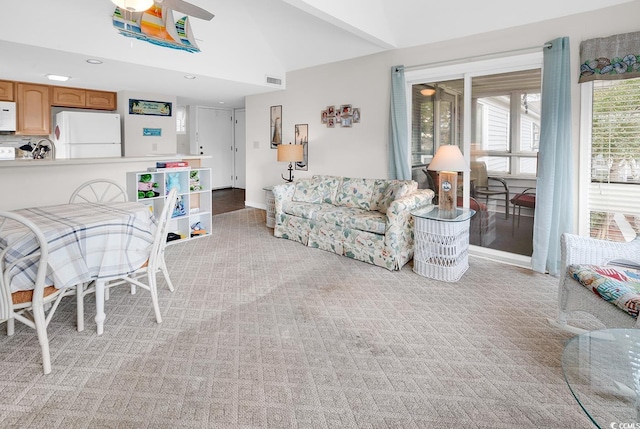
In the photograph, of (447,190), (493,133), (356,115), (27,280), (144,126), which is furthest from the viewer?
(144,126)

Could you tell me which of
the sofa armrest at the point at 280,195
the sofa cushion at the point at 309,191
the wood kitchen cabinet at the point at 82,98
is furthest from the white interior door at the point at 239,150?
the sofa armrest at the point at 280,195

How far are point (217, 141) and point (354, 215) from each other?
592 cm

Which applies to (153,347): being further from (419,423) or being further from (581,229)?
(581,229)

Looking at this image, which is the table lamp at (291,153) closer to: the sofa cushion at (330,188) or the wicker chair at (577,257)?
the sofa cushion at (330,188)

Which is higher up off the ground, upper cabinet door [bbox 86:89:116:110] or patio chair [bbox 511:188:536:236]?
upper cabinet door [bbox 86:89:116:110]

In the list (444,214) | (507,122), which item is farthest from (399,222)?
(507,122)

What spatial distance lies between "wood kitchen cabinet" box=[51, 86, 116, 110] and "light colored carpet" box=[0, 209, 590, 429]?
443cm

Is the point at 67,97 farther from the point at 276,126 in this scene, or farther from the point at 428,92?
the point at 428,92

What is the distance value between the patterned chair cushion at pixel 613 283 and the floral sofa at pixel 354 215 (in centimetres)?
161

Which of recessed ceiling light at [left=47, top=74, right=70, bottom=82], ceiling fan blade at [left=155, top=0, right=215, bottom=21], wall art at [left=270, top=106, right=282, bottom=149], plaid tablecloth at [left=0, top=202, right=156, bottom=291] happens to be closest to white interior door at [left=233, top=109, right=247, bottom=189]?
wall art at [left=270, top=106, right=282, bottom=149]

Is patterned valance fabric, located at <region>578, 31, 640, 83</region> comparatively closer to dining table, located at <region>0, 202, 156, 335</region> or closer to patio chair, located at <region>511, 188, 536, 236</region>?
patio chair, located at <region>511, 188, 536, 236</region>

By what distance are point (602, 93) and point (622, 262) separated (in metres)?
1.73

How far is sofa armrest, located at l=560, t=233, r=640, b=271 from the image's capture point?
8.18 feet

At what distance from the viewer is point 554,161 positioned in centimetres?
348
